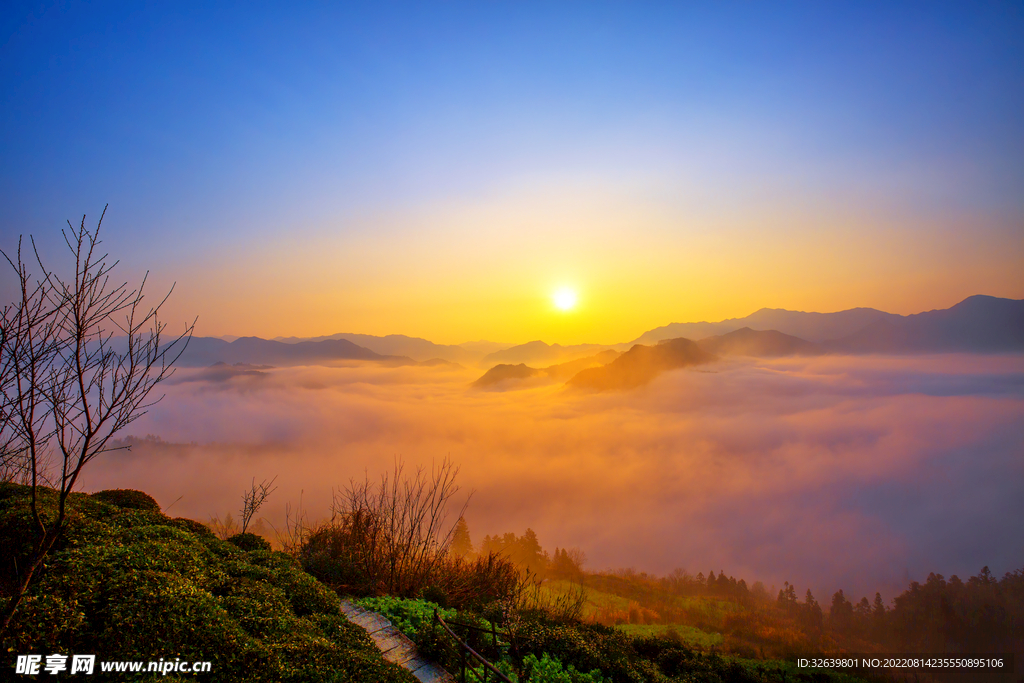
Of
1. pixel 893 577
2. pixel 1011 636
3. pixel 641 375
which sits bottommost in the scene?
pixel 893 577

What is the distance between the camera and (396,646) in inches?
336

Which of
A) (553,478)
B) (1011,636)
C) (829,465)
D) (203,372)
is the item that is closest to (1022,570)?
(1011,636)

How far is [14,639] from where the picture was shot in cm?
414

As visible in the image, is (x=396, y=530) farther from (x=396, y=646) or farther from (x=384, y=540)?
(x=396, y=646)

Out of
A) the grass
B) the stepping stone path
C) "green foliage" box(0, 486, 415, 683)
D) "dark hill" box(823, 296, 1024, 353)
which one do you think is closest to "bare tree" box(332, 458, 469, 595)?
the stepping stone path

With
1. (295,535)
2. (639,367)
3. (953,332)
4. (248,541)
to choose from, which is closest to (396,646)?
(248,541)

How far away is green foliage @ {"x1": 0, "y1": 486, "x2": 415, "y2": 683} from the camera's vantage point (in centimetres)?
470

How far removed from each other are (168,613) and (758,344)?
201876mm

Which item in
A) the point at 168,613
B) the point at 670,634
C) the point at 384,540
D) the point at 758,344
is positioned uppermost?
the point at 758,344

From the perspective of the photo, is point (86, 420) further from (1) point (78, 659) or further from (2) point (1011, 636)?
(2) point (1011, 636)

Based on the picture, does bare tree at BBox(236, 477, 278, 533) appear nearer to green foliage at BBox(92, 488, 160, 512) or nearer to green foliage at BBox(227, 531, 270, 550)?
green foliage at BBox(227, 531, 270, 550)

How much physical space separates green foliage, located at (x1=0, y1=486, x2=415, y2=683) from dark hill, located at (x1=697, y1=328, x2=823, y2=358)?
180m

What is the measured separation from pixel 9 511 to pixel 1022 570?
3980 inches

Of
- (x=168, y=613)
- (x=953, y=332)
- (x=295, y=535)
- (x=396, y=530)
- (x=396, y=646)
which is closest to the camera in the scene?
(x=168, y=613)
